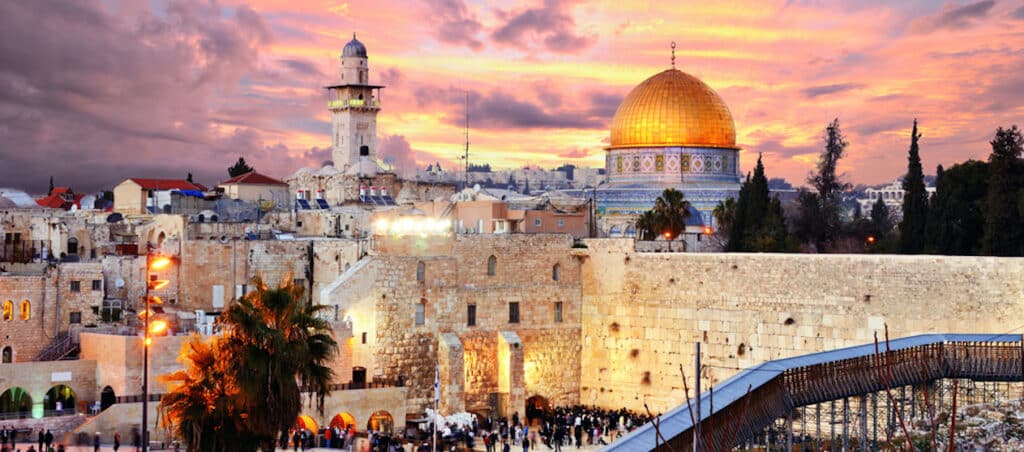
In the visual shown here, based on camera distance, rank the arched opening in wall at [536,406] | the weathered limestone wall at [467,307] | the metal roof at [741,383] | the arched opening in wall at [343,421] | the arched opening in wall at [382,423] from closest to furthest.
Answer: the metal roof at [741,383] → the arched opening in wall at [343,421] → the arched opening in wall at [382,423] → the weathered limestone wall at [467,307] → the arched opening in wall at [536,406]

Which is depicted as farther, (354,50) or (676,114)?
(354,50)

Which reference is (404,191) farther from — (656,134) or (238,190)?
(656,134)

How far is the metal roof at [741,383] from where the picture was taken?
15635 millimetres

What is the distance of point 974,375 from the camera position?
21906mm

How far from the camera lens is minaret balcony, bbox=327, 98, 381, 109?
2261 inches

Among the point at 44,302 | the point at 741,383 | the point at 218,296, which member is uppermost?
the point at 218,296

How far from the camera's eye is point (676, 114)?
4816 centimetres

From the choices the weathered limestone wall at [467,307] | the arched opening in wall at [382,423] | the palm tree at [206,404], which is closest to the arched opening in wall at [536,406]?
the weathered limestone wall at [467,307]

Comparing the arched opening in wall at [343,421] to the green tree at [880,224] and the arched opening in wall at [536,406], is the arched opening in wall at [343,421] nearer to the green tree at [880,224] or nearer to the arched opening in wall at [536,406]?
the arched opening in wall at [536,406]

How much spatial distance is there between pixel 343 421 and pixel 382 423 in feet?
3.91

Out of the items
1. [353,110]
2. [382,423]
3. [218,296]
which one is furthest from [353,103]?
[382,423]

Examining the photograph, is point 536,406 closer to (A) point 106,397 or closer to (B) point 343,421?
(B) point 343,421

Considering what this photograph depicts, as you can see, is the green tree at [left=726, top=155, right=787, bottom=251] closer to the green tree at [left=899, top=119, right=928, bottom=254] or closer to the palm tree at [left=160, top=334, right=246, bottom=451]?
the green tree at [left=899, top=119, right=928, bottom=254]

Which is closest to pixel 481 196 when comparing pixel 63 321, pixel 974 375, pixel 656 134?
pixel 656 134
